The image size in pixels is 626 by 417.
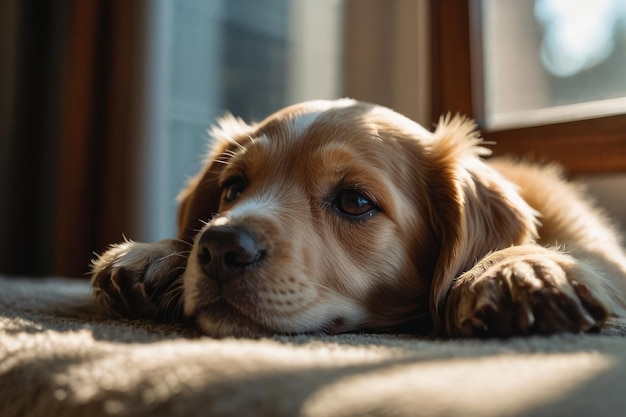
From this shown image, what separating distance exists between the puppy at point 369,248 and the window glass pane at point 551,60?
404mm

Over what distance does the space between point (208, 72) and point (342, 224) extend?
229 cm

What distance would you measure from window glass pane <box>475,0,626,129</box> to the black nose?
1329 millimetres

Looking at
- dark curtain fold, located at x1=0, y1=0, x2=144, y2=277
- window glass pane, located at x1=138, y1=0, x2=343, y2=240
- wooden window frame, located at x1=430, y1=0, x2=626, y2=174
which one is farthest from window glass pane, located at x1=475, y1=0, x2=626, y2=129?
dark curtain fold, located at x1=0, y1=0, x2=144, y2=277

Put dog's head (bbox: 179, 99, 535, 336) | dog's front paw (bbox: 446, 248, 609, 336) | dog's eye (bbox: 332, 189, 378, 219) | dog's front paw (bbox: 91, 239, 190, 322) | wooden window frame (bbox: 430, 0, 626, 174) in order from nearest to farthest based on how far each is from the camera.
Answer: dog's front paw (bbox: 446, 248, 609, 336) → dog's head (bbox: 179, 99, 535, 336) → dog's front paw (bbox: 91, 239, 190, 322) → dog's eye (bbox: 332, 189, 378, 219) → wooden window frame (bbox: 430, 0, 626, 174)

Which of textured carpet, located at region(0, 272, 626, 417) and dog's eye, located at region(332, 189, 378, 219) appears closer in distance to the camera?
textured carpet, located at region(0, 272, 626, 417)

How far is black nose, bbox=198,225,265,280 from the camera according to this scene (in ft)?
3.81

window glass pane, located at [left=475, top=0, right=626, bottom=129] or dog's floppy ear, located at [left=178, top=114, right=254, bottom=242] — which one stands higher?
window glass pane, located at [left=475, top=0, right=626, bottom=129]

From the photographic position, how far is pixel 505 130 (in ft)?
7.28

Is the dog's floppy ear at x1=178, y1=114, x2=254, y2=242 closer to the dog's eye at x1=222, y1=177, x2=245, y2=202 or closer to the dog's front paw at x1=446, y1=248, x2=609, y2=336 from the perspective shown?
the dog's eye at x1=222, y1=177, x2=245, y2=202

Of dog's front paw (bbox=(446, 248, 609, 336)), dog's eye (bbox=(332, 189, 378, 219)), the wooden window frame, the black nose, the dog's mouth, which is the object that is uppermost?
the wooden window frame

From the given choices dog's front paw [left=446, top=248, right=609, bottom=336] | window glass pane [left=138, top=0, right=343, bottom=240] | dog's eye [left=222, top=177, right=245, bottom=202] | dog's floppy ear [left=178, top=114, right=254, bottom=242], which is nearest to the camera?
dog's front paw [left=446, top=248, right=609, bottom=336]

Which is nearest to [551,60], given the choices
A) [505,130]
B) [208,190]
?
[505,130]

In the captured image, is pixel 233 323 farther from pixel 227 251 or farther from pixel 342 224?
pixel 342 224

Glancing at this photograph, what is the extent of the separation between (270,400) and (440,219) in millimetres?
1002
